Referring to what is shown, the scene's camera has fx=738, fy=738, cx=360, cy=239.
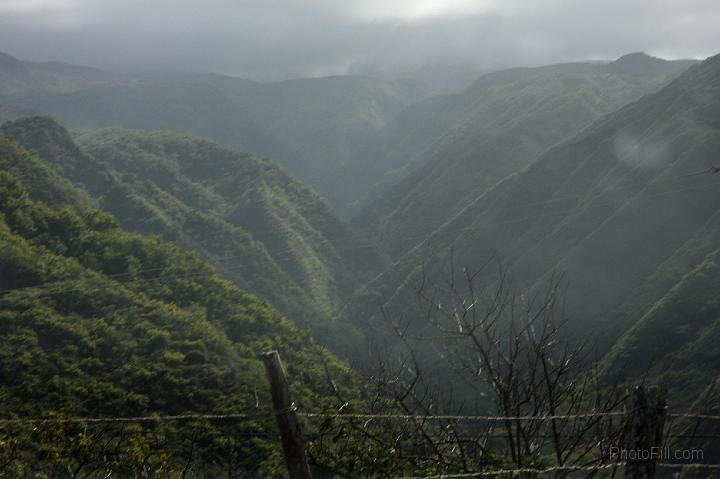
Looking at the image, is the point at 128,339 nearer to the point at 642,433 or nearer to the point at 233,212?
the point at 642,433

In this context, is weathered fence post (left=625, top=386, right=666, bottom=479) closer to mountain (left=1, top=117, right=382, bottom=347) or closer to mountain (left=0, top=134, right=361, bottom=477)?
mountain (left=0, top=134, right=361, bottom=477)

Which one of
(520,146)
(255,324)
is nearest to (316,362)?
(255,324)

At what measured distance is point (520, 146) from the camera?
629 ft

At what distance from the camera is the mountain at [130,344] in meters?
21.2

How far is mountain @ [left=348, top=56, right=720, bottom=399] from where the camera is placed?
62375mm

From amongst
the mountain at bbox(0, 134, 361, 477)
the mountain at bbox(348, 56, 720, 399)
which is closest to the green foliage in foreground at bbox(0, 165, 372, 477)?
the mountain at bbox(0, 134, 361, 477)

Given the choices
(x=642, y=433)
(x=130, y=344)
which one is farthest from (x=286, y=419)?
(x=130, y=344)

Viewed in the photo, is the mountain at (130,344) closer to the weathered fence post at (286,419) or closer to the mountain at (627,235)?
the weathered fence post at (286,419)

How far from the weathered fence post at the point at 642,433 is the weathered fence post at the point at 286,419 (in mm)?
2734

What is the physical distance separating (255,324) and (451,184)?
453 ft

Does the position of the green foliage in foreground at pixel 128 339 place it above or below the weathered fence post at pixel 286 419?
below

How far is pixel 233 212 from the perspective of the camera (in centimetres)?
13888

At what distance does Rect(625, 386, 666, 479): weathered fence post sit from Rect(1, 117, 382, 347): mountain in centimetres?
7449

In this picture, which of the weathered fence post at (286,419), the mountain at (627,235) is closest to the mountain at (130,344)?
the weathered fence post at (286,419)
